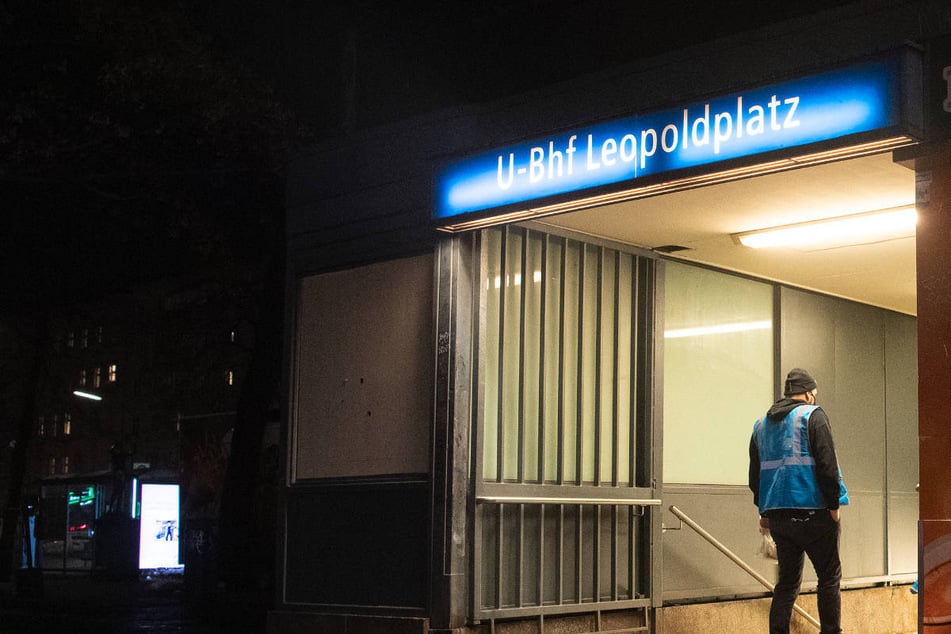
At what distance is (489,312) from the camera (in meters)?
9.47

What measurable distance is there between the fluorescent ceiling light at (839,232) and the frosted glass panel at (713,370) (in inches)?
38.8

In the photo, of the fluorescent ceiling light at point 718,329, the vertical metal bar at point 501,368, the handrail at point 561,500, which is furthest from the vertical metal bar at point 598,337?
the vertical metal bar at point 501,368

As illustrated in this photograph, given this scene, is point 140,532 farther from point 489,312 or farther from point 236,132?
point 489,312

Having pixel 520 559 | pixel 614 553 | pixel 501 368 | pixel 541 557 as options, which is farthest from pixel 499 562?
pixel 501 368

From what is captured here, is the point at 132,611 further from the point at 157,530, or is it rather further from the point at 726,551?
the point at 726,551

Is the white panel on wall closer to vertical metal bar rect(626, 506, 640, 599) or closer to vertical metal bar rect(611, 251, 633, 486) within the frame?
vertical metal bar rect(611, 251, 633, 486)

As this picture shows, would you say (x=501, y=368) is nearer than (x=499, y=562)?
No

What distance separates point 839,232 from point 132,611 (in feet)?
45.2

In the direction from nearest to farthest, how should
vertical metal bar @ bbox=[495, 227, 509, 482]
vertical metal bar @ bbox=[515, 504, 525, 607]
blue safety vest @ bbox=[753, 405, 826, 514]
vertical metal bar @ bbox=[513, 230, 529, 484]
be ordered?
blue safety vest @ bbox=[753, 405, 826, 514]
vertical metal bar @ bbox=[515, 504, 525, 607]
vertical metal bar @ bbox=[495, 227, 509, 482]
vertical metal bar @ bbox=[513, 230, 529, 484]

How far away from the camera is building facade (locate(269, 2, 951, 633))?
7.99 meters

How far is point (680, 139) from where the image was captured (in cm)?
764

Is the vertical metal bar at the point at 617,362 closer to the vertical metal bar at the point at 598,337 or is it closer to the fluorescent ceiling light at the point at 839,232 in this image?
the vertical metal bar at the point at 598,337

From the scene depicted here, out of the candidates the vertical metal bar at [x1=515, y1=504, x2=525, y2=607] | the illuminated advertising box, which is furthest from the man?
the illuminated advertising box

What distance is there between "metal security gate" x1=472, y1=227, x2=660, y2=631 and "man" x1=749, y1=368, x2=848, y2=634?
4.67 feet
